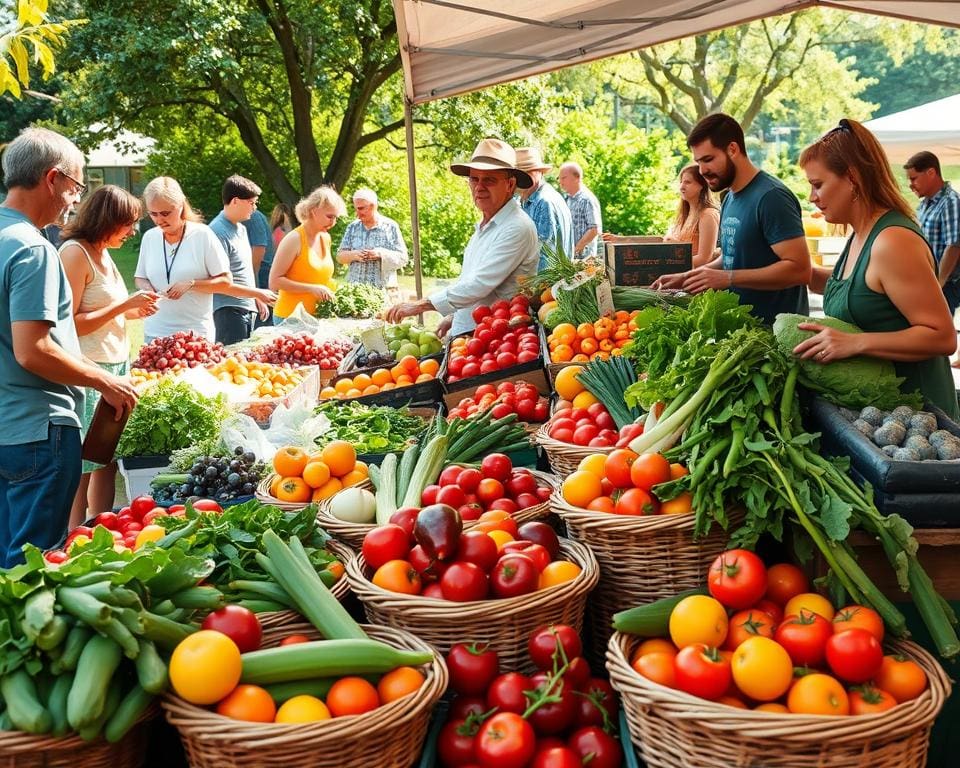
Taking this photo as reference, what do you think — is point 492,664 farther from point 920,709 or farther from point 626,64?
point 626,64

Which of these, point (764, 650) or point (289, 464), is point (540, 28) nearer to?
point (289, 464)

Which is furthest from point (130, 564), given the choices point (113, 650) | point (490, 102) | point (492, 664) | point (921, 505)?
point (490, 102)

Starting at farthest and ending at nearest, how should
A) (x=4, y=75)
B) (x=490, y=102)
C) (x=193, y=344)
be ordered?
(x=490, y=102), (x=193, y=344), (x=4, y=75)

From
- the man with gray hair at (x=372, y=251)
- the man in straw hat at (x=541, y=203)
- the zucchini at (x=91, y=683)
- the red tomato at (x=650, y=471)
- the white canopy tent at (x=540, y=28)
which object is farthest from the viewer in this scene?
the man with gray hair at (x=372, y=251)

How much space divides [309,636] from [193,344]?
13.6 feet

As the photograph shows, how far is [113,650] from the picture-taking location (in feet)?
6.32

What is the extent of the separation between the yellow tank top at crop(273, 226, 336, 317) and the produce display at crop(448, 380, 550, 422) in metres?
3.55

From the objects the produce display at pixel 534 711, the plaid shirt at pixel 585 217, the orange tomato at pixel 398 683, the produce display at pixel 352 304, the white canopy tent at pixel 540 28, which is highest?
the white canopy tent at pixel 540 28

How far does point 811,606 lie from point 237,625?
136 cm

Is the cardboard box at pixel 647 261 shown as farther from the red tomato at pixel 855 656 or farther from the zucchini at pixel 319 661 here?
the zucchini at pixel 319 661

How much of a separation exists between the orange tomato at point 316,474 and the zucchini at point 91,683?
55.3 inches

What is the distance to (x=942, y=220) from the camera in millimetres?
8859

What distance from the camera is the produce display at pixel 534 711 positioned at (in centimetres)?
204

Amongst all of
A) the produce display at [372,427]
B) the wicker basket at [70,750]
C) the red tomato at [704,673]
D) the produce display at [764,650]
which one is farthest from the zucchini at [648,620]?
the produce display at [372,427]
